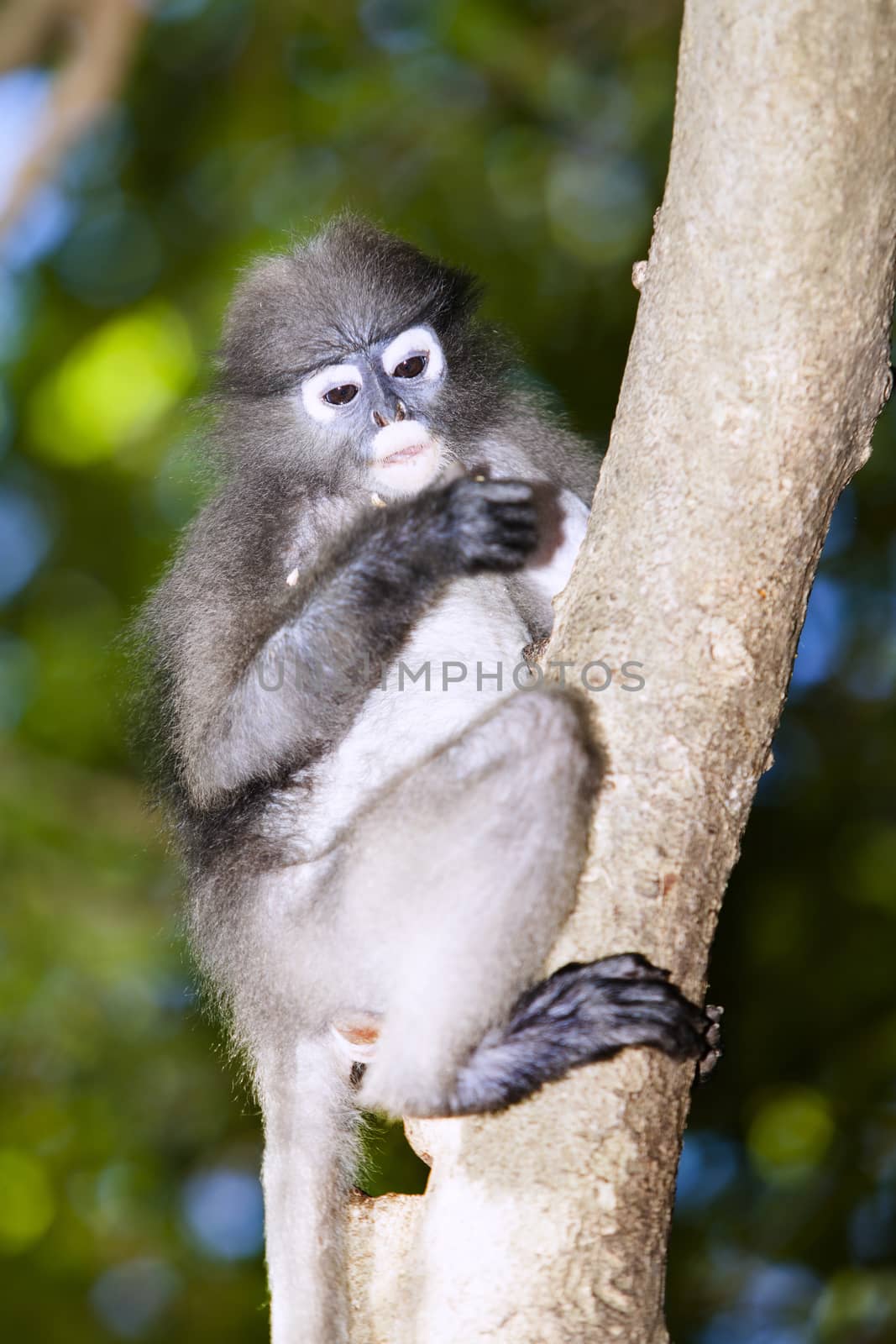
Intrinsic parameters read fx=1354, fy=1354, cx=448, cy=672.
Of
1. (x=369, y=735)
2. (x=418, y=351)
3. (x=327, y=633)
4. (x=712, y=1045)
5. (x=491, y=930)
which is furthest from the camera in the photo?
(x=418, y=351)

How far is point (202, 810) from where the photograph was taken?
356 cm

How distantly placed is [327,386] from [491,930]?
1792 millimetres

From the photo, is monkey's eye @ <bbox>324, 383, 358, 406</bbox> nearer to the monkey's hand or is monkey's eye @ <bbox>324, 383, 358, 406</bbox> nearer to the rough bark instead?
the monkey's hand

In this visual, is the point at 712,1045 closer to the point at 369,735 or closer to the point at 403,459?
the point at 369,735

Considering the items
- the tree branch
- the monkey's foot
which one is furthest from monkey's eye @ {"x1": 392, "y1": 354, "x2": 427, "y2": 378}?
the tree branch

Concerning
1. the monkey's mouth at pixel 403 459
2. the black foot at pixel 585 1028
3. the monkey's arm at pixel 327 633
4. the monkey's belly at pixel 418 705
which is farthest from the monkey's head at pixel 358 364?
the black foot at pixel 585 1028

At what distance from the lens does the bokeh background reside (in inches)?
208

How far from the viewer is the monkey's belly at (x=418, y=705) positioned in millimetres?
3479

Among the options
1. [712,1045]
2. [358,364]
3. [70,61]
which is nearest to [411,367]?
[358,364]

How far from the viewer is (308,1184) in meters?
3.32

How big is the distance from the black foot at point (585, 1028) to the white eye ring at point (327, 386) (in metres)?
1.84

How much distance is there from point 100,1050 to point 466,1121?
382 cm

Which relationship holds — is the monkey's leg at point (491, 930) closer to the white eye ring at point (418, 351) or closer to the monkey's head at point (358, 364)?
the monkey's head at point (358, 364)

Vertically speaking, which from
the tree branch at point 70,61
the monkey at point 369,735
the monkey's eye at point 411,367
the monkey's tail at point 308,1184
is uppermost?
the tree branch at point 70,61
